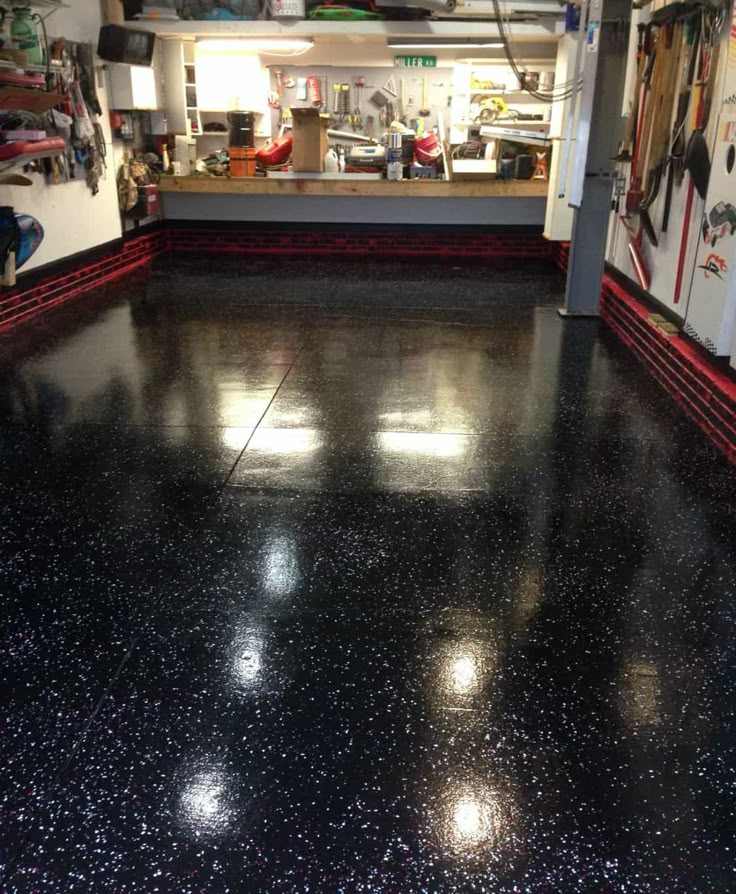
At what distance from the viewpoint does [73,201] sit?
6980 mm

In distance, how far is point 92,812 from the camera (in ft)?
5.74

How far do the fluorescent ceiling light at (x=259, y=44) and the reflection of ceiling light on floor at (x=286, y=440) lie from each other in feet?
19.9

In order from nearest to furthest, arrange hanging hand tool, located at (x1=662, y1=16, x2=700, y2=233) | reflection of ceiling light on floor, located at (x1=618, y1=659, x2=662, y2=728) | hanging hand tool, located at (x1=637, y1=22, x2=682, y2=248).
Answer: reflection of ceiling light on floor, located at (x1=618, y1=659, x2=662, y2=728)
hanging hand tool, located at (x1=662, y1=16, x2=700, y2=233)
hanging hand tool, located at (x1=637, y1=22, x2=682, y2=248)

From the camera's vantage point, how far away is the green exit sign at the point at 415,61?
29.0 feet

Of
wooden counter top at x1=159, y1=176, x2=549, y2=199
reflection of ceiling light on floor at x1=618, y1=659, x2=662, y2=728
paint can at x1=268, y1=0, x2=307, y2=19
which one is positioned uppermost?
paint can at x1=268, y1=0, x2=307, y2=19

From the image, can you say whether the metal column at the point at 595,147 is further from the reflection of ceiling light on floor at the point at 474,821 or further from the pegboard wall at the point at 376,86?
the reflection of ceiling light on floor at the point at 474,821

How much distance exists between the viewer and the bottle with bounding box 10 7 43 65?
18.4 feet

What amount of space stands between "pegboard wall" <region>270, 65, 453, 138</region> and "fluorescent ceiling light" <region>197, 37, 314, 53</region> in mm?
449

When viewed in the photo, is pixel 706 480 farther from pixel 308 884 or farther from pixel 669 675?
pixel 308 884

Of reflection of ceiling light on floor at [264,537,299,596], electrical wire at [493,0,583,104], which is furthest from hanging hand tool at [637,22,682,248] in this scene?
reflection of ceiling light on floor at [264,537,299,596]

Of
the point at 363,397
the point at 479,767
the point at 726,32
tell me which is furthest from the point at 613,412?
the point at 479,767

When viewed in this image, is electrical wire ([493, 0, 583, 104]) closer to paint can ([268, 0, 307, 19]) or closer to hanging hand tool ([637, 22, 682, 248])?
hanging hand tool ([637, 22, 682, 248])

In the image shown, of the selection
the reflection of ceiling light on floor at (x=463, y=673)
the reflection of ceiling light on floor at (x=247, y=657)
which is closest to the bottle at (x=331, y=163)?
the reflection of ceiling light on floor at (x=247, y=657)

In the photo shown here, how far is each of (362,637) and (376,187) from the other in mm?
6960
